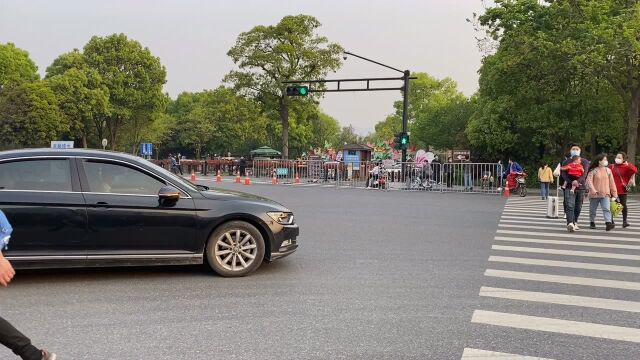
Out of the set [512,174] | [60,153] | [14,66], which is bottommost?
[512,174]

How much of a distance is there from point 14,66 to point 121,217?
6038 cm

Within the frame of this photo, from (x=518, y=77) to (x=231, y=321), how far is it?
85.3 ft

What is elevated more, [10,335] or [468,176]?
[468,176]

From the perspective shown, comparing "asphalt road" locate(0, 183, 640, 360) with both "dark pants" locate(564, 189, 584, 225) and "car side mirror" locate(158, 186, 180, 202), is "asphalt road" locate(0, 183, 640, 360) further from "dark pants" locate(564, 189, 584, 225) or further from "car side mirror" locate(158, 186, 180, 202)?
"dark pants" locate(564, 189, 584, 225)

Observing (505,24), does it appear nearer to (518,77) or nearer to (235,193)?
(518,77)

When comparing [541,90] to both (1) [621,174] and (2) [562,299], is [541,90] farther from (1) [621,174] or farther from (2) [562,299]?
(2) [562,299]

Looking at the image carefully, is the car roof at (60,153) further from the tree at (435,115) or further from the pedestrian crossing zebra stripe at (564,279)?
the tree at (435,115)

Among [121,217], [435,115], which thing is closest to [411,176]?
[121,217]

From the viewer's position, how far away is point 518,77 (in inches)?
1105

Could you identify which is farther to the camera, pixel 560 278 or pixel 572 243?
pixel 572 243

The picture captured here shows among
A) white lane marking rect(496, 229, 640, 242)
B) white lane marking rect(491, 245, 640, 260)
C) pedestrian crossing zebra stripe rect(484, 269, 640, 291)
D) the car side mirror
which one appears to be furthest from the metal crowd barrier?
the car side mirror

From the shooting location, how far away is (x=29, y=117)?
162 ft

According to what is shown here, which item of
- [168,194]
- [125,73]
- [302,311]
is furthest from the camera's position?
[125,73]

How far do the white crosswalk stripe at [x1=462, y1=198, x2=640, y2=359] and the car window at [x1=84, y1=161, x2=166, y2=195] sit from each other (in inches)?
157
